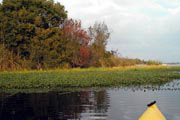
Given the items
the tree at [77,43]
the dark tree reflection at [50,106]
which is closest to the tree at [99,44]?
the tree at [77,43]

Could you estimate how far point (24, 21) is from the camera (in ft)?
109

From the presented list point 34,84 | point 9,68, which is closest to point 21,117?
point 34,84

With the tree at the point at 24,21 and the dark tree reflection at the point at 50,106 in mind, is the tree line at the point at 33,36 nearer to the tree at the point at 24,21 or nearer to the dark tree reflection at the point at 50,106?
the tree at the point at 24,21

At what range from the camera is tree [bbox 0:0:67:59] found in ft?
108

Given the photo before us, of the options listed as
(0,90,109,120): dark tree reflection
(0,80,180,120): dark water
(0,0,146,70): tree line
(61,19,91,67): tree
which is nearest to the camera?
(0,80,180,120): dark water

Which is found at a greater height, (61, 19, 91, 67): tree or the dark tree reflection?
(61, 19, 91, 67): tree

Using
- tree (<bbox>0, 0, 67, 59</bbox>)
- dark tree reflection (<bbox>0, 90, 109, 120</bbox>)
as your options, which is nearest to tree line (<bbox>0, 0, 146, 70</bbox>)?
tree (<bbox>0, 0, 67, 59</bbox>)

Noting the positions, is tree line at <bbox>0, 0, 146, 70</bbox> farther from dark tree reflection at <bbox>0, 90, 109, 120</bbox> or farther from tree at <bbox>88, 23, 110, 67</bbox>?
dark tree reflection at <bbox>0, 90, 109, 120</bbox>

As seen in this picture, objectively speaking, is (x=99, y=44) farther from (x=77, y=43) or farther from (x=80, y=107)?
(x=80, y=107)

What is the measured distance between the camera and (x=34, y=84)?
18.9 m

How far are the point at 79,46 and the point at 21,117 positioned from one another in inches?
1172

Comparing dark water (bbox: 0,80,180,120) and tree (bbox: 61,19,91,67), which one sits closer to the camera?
dark water (bbox: 0,80,180,120)

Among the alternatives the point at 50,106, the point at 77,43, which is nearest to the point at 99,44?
the point at 77,43

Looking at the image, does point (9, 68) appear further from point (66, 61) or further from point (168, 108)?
point (168, 108)
